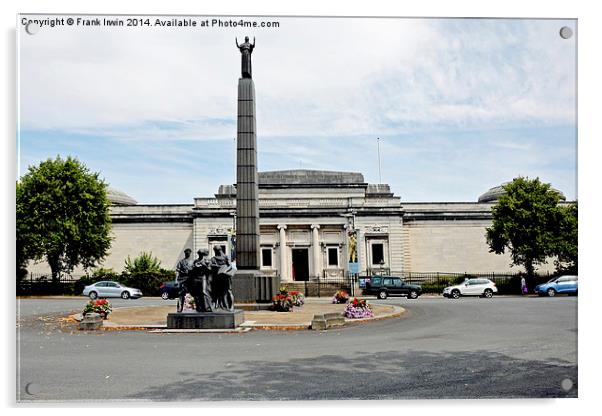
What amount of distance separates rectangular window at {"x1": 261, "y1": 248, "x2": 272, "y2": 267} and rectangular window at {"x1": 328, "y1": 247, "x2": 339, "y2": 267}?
527cm

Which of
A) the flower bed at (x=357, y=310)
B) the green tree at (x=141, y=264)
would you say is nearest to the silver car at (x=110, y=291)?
the green tree at (x=141, y=264)

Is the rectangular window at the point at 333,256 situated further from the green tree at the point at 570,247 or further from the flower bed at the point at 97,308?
the flower bed at the point at 97,308

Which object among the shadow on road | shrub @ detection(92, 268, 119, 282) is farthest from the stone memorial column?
shrub @ detection(92, 268, 119, 282)

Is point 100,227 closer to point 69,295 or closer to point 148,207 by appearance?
point 69,295

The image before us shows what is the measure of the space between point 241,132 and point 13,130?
504 inches

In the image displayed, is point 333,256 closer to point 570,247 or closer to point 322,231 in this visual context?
point 322,231

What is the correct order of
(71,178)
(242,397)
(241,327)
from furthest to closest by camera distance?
(71,178) → (241,327) → (242,397)

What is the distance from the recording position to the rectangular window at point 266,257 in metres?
50.6

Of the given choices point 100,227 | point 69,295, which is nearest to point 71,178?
point 100,227

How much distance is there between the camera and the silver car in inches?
1307

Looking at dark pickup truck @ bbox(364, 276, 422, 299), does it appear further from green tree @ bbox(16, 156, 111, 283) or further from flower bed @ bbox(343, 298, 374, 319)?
green tree @ bbox(16, 156, 111, 283)

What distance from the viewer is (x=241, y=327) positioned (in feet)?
47.3

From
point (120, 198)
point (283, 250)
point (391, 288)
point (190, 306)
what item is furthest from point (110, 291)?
point (120, 198)

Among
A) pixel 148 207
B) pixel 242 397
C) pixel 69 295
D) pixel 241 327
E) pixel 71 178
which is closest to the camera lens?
pixel 242 397
